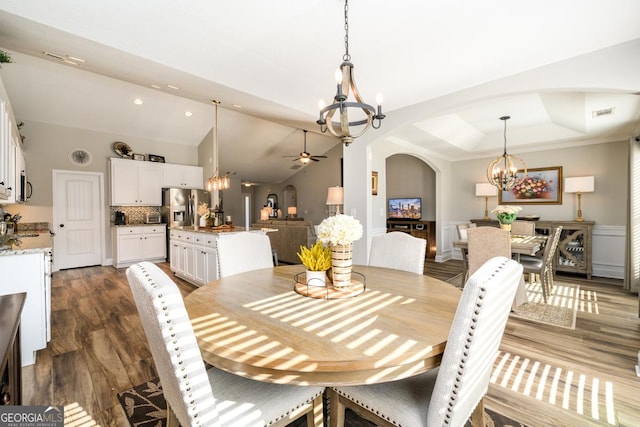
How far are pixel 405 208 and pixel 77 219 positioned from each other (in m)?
7.41

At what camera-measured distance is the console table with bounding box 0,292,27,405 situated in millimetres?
991

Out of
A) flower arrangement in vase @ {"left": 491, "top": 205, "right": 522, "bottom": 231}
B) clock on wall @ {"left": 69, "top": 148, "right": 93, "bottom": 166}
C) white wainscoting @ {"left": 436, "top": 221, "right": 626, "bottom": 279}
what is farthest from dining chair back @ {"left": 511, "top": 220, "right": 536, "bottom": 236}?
clock on wall @ {"left": 69, "top": 148, "right": 93, "bottom": 166}

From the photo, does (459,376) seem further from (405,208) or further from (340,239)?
(405,208)

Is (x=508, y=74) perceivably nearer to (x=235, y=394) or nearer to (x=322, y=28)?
(x=322, y=28)

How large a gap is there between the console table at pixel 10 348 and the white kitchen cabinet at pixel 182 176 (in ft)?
19.6

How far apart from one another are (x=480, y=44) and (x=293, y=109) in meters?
2.09

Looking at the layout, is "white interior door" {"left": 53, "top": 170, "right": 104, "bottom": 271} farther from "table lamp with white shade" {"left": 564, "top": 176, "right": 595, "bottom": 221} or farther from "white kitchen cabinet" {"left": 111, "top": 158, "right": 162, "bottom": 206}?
"table lamp with white shade" {"left": 564, "top": 176, "right": 595, "bottom": 221}

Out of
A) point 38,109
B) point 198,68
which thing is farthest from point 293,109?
point 38,109

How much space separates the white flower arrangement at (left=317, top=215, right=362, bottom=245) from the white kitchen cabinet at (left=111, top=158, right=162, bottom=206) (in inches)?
251

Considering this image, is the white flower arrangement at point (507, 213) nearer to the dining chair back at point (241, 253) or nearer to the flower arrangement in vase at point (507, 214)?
the flower arrangement in vase at point (507, 214)

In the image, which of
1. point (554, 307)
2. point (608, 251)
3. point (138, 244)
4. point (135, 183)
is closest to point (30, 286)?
point (138, 244)

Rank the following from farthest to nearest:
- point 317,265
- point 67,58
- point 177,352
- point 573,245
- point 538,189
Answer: point 538,189 → point 573,245 → point 67,58 → point 317,265 → point 177,352

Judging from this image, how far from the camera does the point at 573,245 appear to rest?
16.2 ft

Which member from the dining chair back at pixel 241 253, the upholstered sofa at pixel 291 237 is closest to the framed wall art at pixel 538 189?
the upholstered sofa at pixel 291 237
